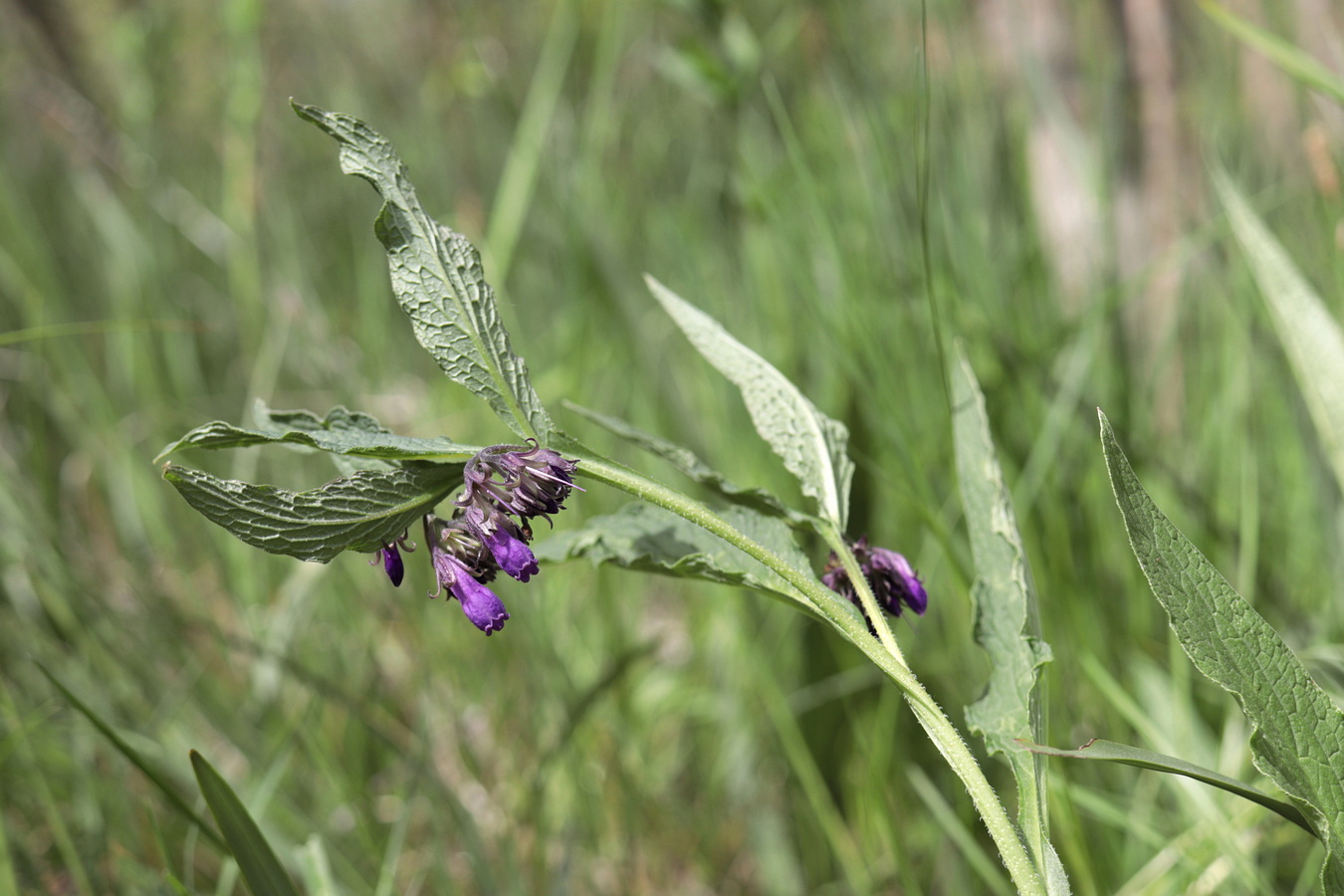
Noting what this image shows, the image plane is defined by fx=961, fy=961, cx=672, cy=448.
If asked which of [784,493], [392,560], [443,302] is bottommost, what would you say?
[784,493]

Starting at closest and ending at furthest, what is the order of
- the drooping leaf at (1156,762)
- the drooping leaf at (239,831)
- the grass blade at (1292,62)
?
the drooping leaf at (1156,762) → the drooping leaf at (239,831) → the grass blade at (1292,62)

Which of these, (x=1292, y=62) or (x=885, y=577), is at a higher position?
(x=1292, y=62)

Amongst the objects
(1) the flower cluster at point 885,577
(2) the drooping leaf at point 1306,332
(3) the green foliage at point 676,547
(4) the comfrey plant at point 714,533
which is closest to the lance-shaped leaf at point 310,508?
→ (4) the comfrey plant at point 714,533

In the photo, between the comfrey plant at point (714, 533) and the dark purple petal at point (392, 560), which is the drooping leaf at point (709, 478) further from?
the dark purple petal at point (392, 560)

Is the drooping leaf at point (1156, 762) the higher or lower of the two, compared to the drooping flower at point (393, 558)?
lower

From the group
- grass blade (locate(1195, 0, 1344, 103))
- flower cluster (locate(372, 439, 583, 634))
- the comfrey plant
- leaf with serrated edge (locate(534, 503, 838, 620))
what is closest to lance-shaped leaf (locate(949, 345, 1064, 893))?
the comfrey plant

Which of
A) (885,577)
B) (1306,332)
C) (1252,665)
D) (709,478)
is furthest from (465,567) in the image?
(1306,332)

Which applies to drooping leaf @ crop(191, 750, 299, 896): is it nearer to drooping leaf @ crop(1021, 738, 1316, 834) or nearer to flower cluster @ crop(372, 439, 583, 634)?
flower cluster @ crop(372, 439, 583, 634)

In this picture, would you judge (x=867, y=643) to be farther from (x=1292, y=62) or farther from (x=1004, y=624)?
(x=1292, y=62)
